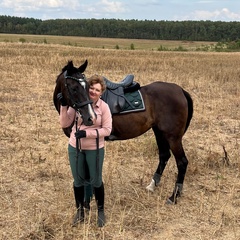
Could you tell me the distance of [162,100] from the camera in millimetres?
4941

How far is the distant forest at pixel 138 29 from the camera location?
104 m

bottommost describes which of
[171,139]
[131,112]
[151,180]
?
[151,180]

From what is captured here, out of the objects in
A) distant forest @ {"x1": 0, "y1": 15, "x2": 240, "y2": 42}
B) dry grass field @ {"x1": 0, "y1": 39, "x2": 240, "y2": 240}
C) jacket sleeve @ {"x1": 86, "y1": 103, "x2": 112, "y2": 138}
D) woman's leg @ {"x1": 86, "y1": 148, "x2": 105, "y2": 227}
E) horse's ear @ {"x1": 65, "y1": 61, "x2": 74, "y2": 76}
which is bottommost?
dry grass field @ {"x1": 0, "y1": 39, "x2": 240, "y2": 240}

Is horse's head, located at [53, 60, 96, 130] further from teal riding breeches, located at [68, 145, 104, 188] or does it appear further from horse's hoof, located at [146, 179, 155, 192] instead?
horse's hoof, located at [146, 179, 155, 192]

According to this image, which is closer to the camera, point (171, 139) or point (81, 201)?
point (81, 201)

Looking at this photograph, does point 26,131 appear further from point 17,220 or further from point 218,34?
point 218,34

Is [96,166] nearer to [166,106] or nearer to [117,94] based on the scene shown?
[117,94]

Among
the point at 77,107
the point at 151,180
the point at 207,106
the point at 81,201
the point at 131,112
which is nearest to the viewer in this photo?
the point at 77,107

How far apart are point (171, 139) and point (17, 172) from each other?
258 centimetres

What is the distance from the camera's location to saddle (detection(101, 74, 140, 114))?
4586 millimetres

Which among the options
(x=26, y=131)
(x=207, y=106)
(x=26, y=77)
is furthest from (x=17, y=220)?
(x=26, y=77)

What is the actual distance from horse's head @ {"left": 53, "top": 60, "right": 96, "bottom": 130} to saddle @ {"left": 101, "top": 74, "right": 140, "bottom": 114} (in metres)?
0.89

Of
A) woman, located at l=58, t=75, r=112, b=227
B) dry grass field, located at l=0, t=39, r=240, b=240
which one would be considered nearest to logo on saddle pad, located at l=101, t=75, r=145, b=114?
woman, located at l=58, t=75, r=112, b=227

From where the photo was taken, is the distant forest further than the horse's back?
Yes
